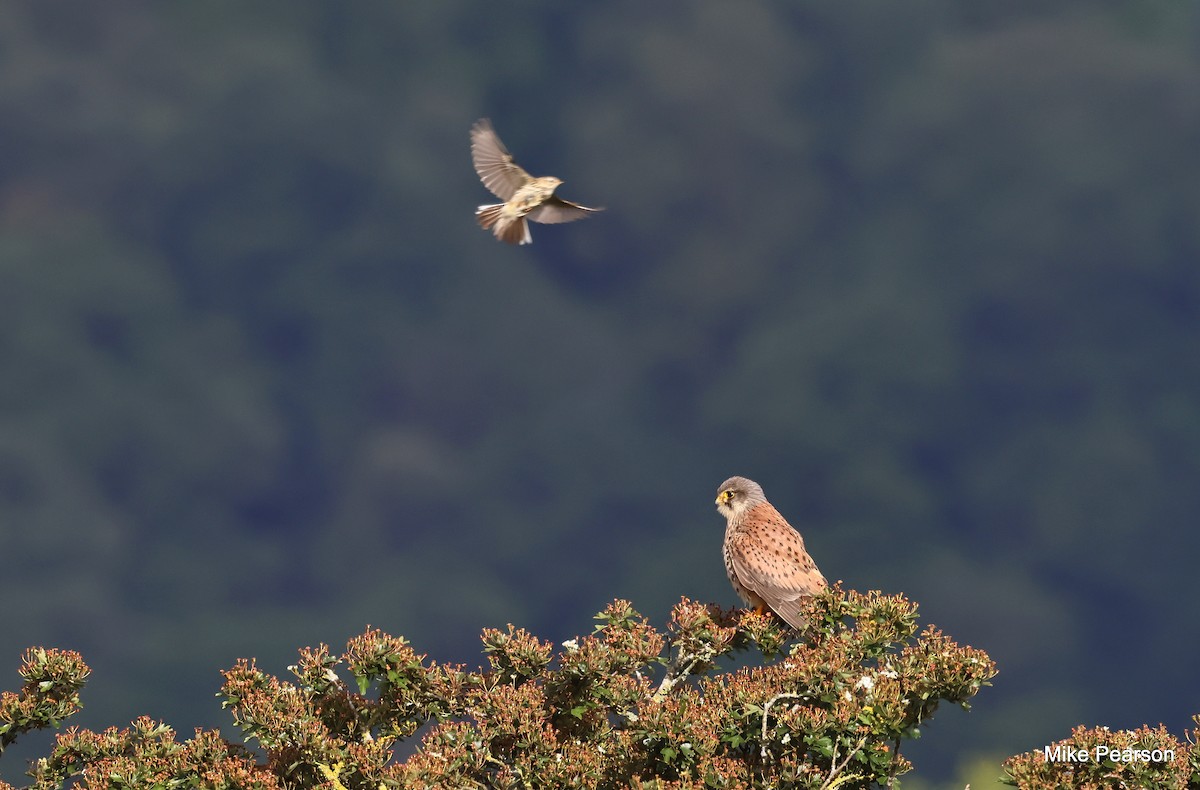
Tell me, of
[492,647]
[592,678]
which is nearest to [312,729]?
[492,647]

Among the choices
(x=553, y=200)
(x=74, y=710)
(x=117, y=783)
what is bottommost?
(x=117, y=783)

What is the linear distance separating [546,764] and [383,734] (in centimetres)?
184

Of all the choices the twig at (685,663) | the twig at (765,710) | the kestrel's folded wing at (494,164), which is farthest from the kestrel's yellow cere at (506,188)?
the twig at (765,710)

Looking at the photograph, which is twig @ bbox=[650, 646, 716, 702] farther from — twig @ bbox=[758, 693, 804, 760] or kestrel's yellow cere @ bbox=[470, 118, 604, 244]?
kestrel's yellow cere @ bbox=[470, 118, 604, 244]

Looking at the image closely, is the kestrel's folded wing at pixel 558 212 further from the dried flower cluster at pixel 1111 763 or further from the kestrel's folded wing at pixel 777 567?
the dried flower cluster at pixel 1111 763

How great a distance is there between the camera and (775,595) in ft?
51.1

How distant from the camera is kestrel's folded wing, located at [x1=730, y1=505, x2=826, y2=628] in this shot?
15.4 m

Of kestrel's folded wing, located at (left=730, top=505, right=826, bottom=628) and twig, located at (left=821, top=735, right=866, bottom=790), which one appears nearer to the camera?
twig, located at (left=821, top=735, right=866, bottom=790)

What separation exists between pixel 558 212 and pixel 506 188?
0.88 metres

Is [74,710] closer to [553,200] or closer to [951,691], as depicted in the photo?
[951,691]

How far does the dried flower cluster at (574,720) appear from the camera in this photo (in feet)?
35.0

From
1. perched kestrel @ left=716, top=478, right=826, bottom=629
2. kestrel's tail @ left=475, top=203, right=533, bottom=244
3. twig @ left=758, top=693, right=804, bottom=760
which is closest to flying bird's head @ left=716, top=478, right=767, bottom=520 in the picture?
perched kestrel @ left=716, top=478, right=826, bottom=629

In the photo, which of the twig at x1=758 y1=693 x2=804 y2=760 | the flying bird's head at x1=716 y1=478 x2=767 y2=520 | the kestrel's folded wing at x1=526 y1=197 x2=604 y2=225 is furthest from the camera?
the kestrel's folded wing at x1=526 y1=197 x2=604 y2=225

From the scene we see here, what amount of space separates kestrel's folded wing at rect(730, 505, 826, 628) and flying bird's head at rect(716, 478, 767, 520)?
1.52 ft
